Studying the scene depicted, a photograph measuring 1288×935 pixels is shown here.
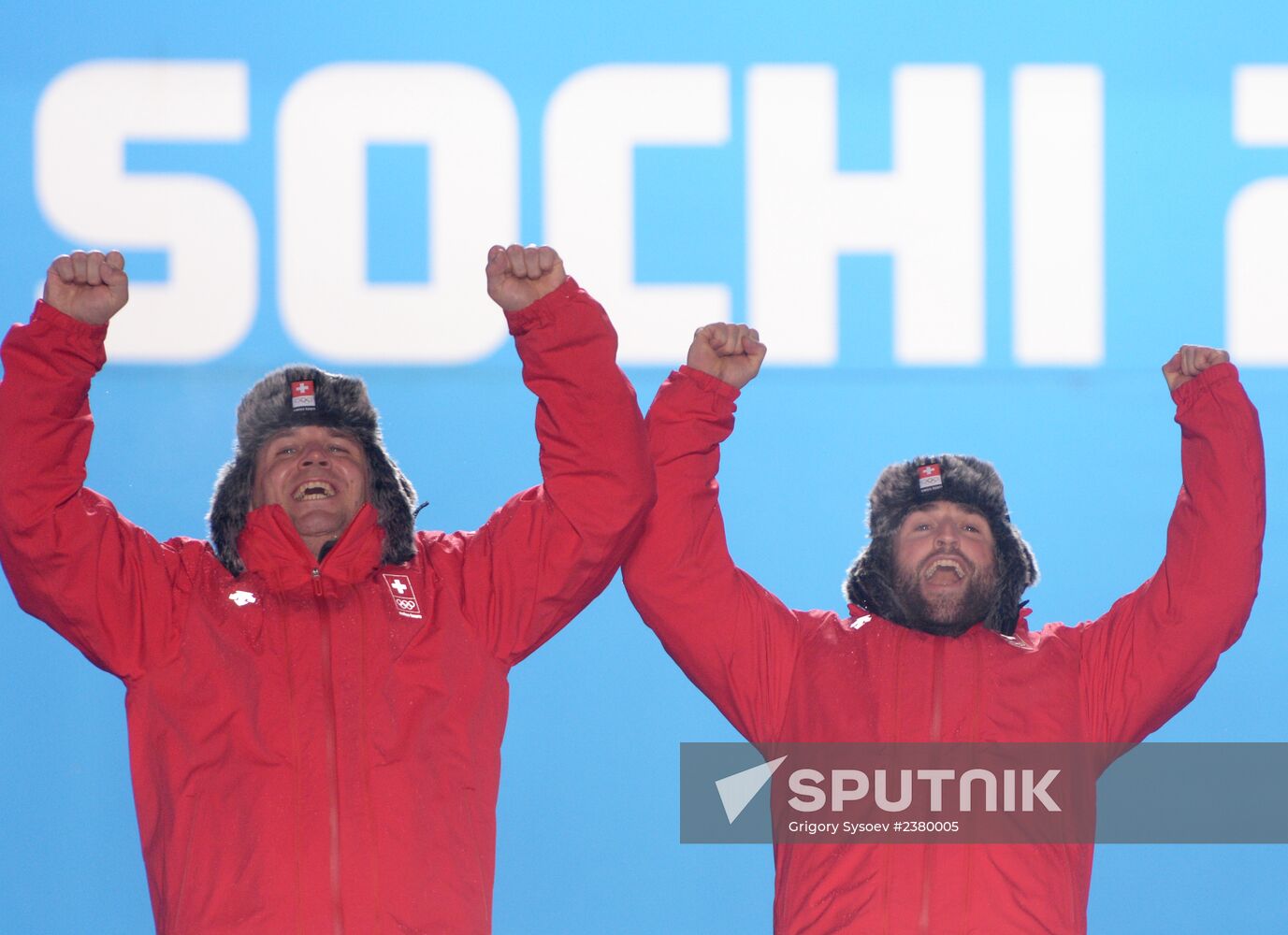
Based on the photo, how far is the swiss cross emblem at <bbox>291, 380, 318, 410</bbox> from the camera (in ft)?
7.34

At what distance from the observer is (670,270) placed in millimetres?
3035

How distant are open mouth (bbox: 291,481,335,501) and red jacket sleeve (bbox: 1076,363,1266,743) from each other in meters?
1.01

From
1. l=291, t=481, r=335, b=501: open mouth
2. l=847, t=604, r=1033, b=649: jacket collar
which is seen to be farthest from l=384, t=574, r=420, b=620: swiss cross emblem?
l=847, t=604, r=1033, b=649: jacket collar

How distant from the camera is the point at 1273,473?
10.1 feet

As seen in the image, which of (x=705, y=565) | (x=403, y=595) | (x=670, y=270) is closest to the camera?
(x=403, y=595)

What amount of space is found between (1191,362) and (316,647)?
1.19 meters

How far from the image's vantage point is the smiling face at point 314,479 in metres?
2.16

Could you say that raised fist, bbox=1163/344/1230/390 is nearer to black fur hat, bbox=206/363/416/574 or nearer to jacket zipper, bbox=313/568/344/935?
black fur hat, bbox=206/363/416/574

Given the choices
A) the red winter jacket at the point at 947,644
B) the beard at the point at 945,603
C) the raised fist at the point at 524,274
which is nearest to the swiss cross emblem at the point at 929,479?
the beard at the point at 945,603

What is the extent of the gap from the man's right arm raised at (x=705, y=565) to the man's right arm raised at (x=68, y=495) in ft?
2.02

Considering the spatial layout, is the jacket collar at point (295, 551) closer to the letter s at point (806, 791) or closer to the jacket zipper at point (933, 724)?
the letter s at point (806, 791)

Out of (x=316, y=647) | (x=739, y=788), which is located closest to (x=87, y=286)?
(x=316, y=647)

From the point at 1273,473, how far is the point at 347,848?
1888 millimetres

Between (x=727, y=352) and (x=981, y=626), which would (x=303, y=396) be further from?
(x=981, y=626)
